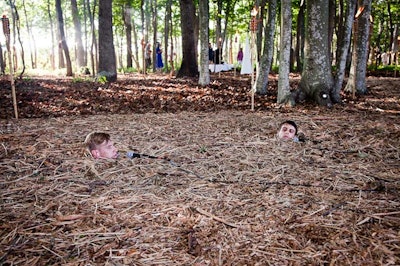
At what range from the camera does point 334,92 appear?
768 centimetres

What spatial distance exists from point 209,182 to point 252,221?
0.85 metres

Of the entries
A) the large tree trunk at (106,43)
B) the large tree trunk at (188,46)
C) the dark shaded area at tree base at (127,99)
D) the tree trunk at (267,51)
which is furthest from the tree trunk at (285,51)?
the large tree trunk at (106,43)

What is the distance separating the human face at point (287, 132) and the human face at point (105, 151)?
243 cm

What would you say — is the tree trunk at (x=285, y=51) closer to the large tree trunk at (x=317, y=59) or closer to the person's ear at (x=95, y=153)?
the large tree trunk at (x=317, y=59)

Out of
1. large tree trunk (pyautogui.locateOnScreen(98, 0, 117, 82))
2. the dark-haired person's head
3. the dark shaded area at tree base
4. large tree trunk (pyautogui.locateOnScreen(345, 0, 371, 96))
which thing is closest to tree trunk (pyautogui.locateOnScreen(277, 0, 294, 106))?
the dark shaded area at tree base

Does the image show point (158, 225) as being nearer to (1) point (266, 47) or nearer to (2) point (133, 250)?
(2) point (133, 250)

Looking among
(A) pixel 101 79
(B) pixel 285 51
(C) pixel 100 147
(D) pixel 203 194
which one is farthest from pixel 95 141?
(A) pixel 101 79

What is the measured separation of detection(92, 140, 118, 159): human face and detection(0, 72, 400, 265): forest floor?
15 cm

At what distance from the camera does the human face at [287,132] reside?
4734 millimetres

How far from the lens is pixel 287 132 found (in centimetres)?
474

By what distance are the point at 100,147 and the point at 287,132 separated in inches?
106

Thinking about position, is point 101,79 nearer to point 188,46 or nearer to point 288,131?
point 188,46

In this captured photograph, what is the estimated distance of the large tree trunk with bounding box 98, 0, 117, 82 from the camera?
11.9 metres

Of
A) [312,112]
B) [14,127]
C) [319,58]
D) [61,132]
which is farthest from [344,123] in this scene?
[14,127]
